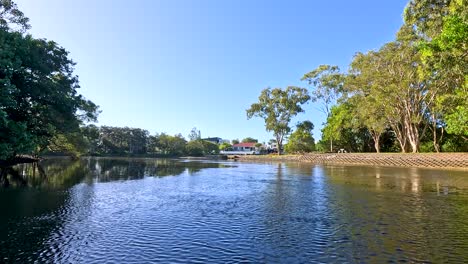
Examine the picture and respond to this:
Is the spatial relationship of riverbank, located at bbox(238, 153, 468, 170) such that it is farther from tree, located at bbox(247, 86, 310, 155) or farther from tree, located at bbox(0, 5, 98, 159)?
tree, located at bbox(0, 5, 98, 159)

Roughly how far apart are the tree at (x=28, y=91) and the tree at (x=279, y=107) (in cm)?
6163

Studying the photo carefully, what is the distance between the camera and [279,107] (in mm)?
93312

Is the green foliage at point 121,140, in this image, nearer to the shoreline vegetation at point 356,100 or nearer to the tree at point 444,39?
the shoreline vegetation at point 356,100

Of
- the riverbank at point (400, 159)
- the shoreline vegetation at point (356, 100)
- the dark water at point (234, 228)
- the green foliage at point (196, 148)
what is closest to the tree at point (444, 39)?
the shoreline vegetation at point (356, 100)

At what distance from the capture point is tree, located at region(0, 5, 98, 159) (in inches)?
854

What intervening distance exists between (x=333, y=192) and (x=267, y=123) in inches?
2819

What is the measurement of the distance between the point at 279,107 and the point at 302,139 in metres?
12.2

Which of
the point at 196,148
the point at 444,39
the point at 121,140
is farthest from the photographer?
the point at 196,148

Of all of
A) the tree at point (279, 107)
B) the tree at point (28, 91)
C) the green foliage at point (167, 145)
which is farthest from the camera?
the green foliage at point (167, 145)

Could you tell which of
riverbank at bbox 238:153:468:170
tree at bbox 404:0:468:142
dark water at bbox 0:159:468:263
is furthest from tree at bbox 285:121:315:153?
dark water at bbox 0:159:468:263

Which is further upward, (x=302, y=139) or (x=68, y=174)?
(x=302, y=139)

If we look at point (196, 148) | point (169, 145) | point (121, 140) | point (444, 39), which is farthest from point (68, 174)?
point (196, 148)

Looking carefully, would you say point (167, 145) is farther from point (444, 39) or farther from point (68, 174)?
point (444, 39)

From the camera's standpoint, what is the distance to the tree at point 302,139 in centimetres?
9650
